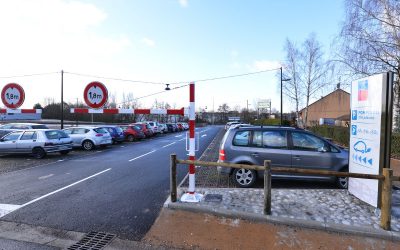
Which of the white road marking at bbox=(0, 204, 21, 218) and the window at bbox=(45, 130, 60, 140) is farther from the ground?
the window at bbox=(45, 130, 60, 140)

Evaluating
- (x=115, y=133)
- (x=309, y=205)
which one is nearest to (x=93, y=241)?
(x=309, y=205)

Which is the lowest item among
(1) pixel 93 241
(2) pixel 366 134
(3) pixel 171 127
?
(1) pixel 93 241

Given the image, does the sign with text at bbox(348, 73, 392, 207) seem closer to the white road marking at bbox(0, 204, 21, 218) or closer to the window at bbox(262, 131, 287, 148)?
the window at bbox(262, 131, 287, 148)

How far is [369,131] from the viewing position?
590cm

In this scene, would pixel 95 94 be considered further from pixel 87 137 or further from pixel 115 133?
pixel 115 133

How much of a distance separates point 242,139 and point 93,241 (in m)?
4.72

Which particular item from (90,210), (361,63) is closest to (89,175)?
(90,210)

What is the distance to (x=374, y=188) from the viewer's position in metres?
5.74

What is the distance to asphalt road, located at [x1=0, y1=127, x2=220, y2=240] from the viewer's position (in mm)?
5332

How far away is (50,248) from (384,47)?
17.2 metres

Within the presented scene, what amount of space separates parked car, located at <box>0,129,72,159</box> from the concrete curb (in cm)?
1016

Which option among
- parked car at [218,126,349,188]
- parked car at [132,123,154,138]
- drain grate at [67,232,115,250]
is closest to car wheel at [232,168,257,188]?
parked car at [218,126,349,188]

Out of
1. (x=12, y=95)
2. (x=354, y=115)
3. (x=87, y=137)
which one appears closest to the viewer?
(x=354, y=115)

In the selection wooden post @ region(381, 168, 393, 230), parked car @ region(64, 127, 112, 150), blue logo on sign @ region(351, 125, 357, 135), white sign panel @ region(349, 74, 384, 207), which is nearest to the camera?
wooden post @ region(381, 168, 393, 230)
